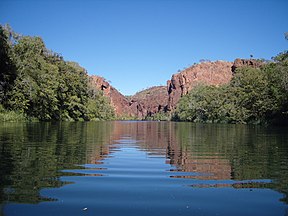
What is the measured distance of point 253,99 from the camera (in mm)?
66375

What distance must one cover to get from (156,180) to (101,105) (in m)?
110

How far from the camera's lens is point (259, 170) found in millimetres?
7867

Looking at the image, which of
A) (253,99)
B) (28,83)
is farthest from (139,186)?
(253,99)

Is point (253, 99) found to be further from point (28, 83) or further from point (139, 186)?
point (139, 186)

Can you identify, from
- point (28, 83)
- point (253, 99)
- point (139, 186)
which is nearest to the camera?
point (139, 186)

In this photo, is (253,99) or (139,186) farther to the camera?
(253,99)

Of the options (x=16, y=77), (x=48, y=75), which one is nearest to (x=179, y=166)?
(x=16, y=77)

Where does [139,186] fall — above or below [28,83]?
below

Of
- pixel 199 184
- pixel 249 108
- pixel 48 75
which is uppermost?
pixel 48 75

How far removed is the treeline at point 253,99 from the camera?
52056 mm

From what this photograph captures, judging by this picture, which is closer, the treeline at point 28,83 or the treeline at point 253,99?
the treeline at point 28,83

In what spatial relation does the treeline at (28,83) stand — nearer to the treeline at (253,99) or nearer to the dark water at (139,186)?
the dark water at (139,186)

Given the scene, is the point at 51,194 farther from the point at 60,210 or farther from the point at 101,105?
the point at 101,105

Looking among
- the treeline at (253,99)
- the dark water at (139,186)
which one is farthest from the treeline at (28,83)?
the treeline at (253,99)
